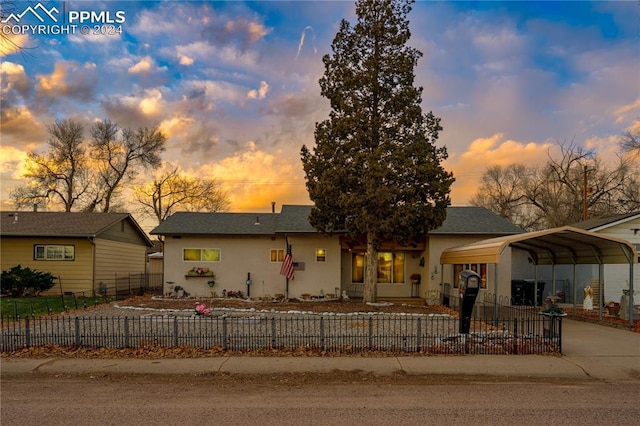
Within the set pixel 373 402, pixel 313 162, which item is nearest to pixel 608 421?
pixel 373 402

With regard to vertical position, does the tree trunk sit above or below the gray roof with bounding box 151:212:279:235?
below

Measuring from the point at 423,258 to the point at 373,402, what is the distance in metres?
15.4

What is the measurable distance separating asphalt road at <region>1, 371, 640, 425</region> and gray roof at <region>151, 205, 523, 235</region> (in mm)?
12748

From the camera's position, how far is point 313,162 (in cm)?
1809

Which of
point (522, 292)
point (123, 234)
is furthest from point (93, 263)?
point (522, 292)

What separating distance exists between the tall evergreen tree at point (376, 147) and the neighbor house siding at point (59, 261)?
40.6ft

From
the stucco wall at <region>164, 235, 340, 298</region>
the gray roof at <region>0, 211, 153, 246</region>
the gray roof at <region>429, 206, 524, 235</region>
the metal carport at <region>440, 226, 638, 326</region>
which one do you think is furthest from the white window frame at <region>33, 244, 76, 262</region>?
the metal carport at <region>440, 226, 638, 326</region>

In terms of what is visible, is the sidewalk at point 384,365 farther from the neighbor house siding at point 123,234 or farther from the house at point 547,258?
the neighbor house siding at point 123,234

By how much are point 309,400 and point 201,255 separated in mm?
15828

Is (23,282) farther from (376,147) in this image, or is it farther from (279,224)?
(376,147)

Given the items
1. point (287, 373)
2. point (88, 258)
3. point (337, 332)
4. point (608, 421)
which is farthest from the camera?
point (88, 258)

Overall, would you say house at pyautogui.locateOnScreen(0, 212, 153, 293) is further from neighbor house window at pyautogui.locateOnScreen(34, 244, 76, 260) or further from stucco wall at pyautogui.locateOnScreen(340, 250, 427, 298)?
stucco wall at pyautogui.locateOnScreen(340, 250, 427, 298)

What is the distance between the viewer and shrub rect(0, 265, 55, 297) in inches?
824

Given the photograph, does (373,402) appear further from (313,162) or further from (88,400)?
(313,162)
